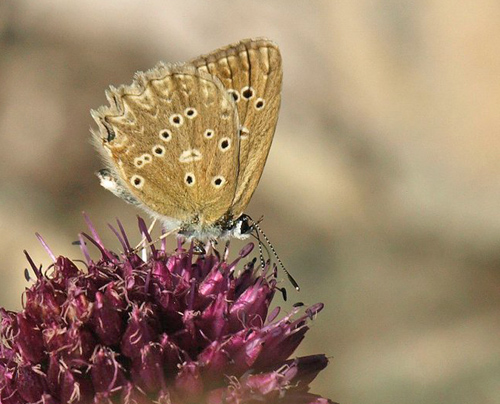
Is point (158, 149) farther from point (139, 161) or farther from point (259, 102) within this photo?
point (259, 102)

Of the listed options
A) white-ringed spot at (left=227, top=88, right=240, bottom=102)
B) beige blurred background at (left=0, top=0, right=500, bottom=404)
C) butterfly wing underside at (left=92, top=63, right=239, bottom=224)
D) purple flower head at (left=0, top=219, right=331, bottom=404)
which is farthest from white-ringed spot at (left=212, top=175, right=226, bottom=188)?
beige blurred background at (left=0, top=0, right=500, bottom=404)

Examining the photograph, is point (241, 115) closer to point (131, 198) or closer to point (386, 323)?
point (131, 198)

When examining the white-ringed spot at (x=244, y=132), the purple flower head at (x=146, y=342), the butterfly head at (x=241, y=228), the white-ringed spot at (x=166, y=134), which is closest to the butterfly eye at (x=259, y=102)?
the white-ringed spot at (x=244, y=132)

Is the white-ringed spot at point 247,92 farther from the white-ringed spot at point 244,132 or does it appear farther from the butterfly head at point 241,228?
the butterfly head at point 241,228

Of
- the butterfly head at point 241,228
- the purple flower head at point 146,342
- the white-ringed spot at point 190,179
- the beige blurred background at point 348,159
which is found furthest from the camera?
the beige blurred background at point 348,159

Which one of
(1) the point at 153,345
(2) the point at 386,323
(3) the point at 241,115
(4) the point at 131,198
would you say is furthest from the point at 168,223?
(2) the point at 386,323

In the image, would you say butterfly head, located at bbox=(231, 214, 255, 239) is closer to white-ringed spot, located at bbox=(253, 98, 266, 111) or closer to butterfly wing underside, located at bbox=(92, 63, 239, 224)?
butterfly wing underside, located at bbox=(92, 63, 239, 224)
